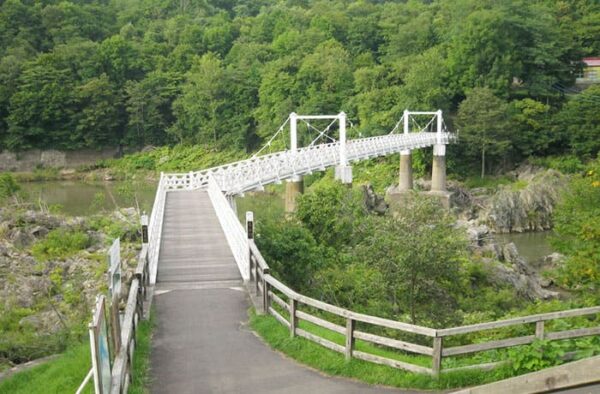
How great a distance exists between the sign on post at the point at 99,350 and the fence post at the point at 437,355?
125 inches

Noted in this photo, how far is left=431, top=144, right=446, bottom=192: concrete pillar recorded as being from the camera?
36.0 meters

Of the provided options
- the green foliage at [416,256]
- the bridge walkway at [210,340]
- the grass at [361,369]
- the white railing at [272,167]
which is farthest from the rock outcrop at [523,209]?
the grass at [361,369]

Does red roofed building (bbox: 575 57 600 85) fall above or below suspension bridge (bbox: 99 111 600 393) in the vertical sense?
above

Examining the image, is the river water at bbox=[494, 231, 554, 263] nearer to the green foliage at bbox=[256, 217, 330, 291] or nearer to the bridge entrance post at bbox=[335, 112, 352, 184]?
the bridge entrance post at bbox=[335, 112, 352, 184]

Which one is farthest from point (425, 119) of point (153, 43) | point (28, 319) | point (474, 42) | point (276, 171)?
point (28, 319)

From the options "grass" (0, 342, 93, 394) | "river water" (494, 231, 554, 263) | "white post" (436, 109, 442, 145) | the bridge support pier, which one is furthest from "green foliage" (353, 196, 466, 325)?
"white post" (436, 109, 442, 145)

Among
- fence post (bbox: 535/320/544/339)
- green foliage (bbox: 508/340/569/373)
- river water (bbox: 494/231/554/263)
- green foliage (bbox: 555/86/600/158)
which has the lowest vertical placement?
river water (bbox: 494/231/554/263)

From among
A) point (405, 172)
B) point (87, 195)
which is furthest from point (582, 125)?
point (87, 195)

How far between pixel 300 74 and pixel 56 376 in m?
42.7

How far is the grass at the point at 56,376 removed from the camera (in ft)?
23.0

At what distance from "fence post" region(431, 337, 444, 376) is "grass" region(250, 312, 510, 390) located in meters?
0.08

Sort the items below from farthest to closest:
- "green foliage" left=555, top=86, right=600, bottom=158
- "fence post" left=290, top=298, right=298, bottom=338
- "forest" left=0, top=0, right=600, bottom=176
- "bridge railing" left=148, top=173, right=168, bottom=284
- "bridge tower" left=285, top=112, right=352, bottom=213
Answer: "forest" left=0, top=0, right=600, bottom=176, "green foliage" left=555, top=86, right=600, bottom=158, "bridge tower" left=285, top=112, right=352, bottom=213, "bridge railing" left=148, top=173, right=168, bottom=284, "fence post" left=290, top=298, right=298, bottom=338

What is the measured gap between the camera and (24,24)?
62906 millimetres

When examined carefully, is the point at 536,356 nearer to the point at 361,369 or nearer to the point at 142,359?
the point at 361,369
